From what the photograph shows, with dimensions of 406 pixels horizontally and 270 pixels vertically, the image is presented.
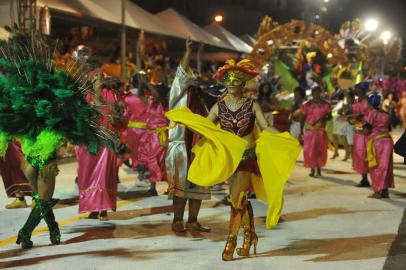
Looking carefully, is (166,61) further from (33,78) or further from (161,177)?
(33,78)

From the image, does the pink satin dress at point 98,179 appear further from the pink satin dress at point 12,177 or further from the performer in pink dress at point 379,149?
the performer in pink dress at point 379,149

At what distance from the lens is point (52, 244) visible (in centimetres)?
656

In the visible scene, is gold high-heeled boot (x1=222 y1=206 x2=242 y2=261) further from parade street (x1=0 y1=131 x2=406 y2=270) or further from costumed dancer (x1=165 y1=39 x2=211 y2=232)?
costumed dancer (x1=165 y1=39 x2=211 y2=232)

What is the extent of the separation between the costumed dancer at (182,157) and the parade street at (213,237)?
285 millimetres

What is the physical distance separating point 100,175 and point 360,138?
514 centimetres

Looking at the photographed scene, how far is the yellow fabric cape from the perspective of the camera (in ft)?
19.3

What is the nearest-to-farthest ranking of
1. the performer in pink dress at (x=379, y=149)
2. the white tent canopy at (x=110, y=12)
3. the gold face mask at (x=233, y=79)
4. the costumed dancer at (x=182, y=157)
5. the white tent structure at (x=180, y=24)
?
the gold face mask at (x=233, y=79) < the costumed dancer at (x=182, y=157) < the performer in pink dress at (x=379, y=149) < the white tent canopy at (x=110, y=12) < the white tent structure at (x=180, y=24)

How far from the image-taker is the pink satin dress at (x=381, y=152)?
9.93 m

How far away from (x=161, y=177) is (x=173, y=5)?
1239 inches

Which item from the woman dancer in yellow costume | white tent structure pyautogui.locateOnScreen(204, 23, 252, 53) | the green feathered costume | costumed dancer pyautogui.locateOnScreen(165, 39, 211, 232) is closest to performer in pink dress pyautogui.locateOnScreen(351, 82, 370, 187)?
costumed dancer pyautogui.locateOnScreen(165, 39, 211, 232)

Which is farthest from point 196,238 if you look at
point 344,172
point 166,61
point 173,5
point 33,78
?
point 173,5

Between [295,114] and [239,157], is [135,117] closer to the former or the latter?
[295,114]

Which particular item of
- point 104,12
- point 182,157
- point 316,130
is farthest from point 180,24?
point 182,157

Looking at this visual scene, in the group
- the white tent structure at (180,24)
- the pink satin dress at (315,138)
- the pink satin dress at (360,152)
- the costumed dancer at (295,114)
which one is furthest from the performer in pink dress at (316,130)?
the white tent structure at (180,24)
